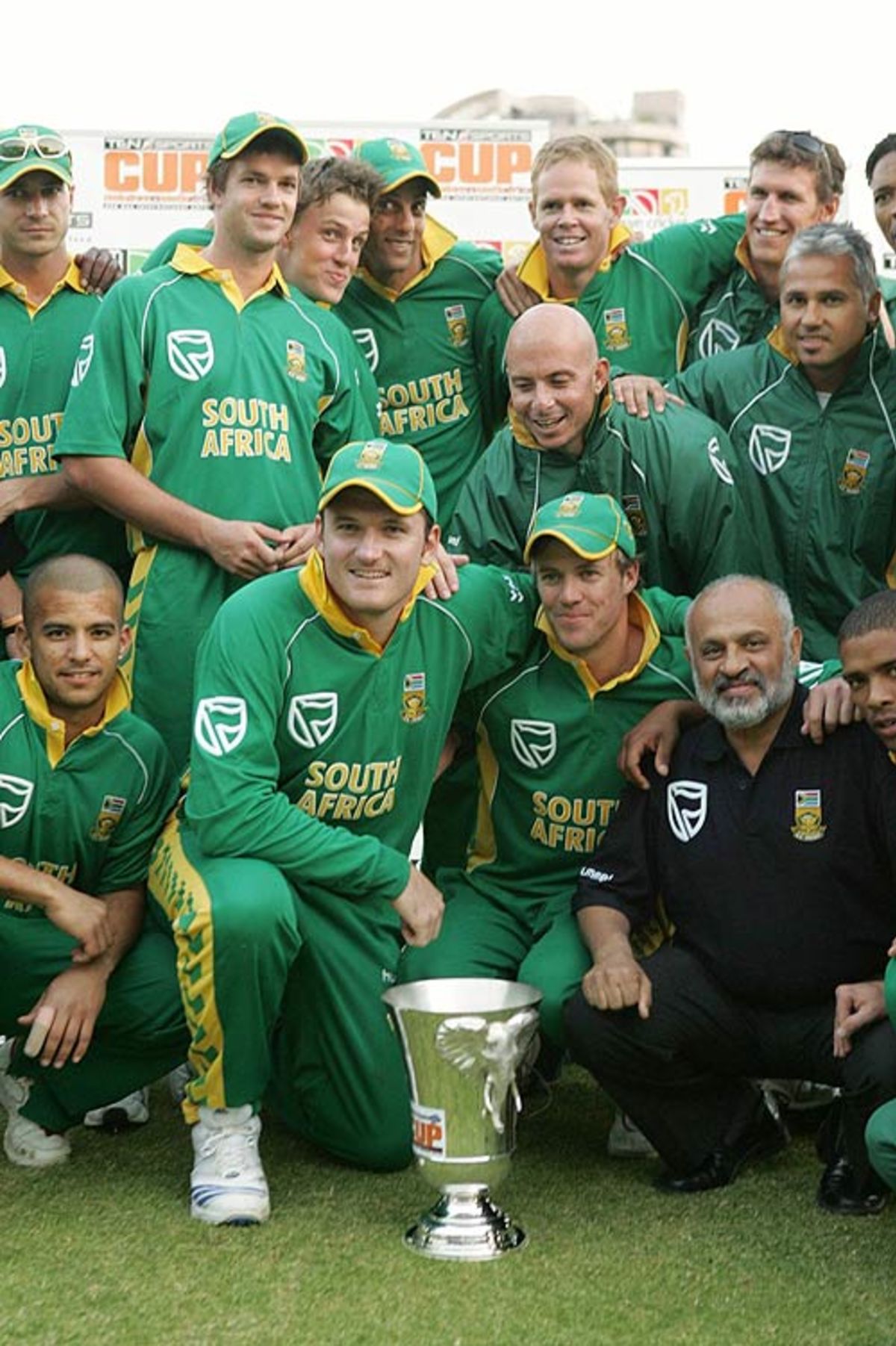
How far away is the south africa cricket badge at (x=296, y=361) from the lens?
513 centimetres

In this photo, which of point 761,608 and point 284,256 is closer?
point 761,608

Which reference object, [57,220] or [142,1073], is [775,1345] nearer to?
[142,1073]

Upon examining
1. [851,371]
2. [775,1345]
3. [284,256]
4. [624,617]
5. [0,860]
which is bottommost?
[775,1345]

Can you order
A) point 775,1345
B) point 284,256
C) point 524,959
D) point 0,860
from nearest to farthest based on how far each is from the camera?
1. point 775,1345
2. point 0,860
3. point 524,959
4. point 284,256

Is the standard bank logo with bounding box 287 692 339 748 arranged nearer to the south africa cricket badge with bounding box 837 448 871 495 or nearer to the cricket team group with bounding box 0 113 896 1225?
the cricket team group with bounding box 0 113 896 1225

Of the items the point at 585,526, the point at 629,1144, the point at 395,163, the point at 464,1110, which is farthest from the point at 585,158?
the point at 464,1110

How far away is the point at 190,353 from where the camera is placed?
16.4 ft

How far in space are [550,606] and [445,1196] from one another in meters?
1.47

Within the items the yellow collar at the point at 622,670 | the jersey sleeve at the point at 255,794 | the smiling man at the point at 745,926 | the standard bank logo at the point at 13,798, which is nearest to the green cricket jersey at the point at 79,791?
the standard bank logo at the point at 13,798

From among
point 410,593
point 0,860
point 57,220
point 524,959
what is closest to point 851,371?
point 410,593

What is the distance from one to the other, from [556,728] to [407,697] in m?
0.43

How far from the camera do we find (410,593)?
445cm

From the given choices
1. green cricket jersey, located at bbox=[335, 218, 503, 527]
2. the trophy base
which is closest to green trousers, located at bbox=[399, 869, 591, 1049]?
the trophy base

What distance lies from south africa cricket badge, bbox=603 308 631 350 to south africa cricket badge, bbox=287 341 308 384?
3.57 ft
